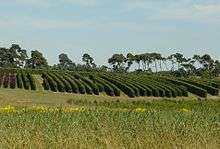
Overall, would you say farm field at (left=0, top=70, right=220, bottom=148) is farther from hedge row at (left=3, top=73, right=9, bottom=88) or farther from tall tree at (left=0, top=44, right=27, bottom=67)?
tall tree at (left=0, top=44, right=27, bottom=67)

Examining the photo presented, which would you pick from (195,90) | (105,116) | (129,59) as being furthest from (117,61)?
(105,116)

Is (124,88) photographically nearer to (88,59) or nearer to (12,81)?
(12,81)

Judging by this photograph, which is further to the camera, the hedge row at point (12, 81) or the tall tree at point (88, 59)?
the tall tree at point (88, 59)

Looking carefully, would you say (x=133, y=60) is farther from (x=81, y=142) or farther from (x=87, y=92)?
(x=81, y=142)

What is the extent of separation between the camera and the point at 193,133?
11016 millimetres

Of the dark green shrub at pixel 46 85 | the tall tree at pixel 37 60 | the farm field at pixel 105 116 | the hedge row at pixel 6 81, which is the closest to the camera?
the farm field at pixel 105 116

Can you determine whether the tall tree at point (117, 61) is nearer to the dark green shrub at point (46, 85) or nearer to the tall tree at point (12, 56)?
the tall tree at point (12, 56)

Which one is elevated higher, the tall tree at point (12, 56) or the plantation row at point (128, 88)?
the tall tree at point (12, 56)

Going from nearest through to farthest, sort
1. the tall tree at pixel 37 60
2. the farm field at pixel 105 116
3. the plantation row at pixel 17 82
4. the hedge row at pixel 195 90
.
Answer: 1. the farm field at pixel 105 116
2. the plantation row at pixel 17 82
3. the hedge row at pixel 195 90
4. the tall tree at pixel 37 60

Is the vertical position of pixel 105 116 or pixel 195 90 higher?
pixel 195 90

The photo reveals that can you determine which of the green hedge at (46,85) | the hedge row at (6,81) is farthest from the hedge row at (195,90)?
the hedge row at (6,81)

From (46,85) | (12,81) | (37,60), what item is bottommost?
(46,85)

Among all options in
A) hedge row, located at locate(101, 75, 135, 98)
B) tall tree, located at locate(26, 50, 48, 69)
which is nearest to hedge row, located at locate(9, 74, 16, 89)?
hedge row, located at locate(101, 75, 135, 98)

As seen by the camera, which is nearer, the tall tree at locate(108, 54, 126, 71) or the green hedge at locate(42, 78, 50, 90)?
the green hedge at locate(42, 78, 50, 90)
